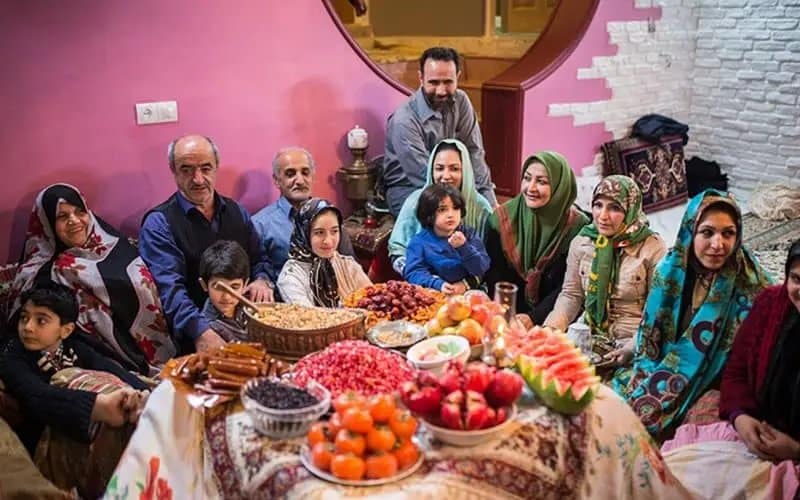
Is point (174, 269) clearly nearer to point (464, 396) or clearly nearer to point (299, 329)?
point (299, 329)

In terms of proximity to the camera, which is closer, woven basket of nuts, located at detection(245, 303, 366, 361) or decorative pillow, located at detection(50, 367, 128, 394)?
woven basket of nuts, located at detection(245, 303, 366, 361)

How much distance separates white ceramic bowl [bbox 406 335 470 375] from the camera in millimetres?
2133

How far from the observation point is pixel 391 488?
1.72 metres

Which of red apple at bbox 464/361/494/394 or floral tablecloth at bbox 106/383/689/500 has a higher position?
red apple at bbox 464/361/494/394

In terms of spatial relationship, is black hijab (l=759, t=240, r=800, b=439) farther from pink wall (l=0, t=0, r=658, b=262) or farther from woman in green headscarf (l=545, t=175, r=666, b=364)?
pink wall (l=0, t=0, r=658, b=262)

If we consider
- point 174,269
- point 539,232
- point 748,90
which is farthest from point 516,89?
point 174,269

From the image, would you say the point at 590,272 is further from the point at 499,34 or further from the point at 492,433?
the point at 499,34

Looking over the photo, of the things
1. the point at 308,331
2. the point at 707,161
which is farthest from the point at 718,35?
the point at 308,331

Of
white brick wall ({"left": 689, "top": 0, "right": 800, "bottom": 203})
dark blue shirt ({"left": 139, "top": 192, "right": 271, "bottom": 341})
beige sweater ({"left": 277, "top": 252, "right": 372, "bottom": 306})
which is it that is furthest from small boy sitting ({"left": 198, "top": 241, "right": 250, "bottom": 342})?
white brick wall ({"left": 689, "top": 0, "right": 800, "bottom": 203})

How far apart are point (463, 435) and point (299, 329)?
64 cm

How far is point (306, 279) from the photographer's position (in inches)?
127

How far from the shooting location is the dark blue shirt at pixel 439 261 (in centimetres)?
346

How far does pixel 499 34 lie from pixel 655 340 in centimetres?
502

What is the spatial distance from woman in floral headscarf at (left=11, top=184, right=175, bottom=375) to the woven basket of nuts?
1061 millimetres
